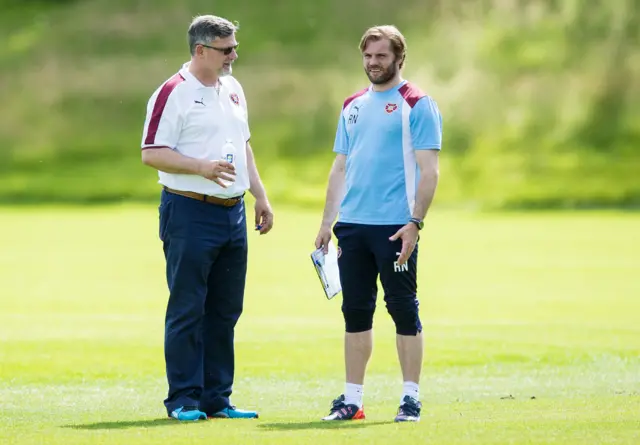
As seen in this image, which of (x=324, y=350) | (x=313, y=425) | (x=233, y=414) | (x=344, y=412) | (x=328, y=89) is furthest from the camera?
(x=328, y=89)

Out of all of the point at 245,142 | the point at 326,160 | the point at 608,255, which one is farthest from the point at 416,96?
the point at 326,160

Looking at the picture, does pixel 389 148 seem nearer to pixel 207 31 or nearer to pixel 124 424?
pixel 207 31

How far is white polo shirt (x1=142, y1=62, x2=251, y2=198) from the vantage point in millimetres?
6715

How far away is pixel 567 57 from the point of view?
58531 millimetres

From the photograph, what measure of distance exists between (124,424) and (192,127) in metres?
1.51

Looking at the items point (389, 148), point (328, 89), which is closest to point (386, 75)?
point (389, 148)

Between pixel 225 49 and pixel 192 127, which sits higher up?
pixel 225 49

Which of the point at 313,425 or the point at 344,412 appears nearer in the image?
the point at 313,425

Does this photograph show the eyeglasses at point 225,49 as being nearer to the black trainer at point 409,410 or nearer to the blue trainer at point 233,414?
the blue trainer at point 233,414

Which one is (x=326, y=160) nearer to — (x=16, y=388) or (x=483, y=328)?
(x=483, y=328)

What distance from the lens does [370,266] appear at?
677cm

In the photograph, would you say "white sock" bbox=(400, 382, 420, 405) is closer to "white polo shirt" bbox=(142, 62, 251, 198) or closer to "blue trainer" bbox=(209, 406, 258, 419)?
"blue trainer" bbox=(209, 406, 258, 419)

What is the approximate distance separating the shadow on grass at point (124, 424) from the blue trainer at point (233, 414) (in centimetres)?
35

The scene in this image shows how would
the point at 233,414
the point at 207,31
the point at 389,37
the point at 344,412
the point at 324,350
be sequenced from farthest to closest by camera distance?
the point at 324,350 → the point at 233,414 → the point at 207,31 → the point at 344,412 → the point at 389,37
